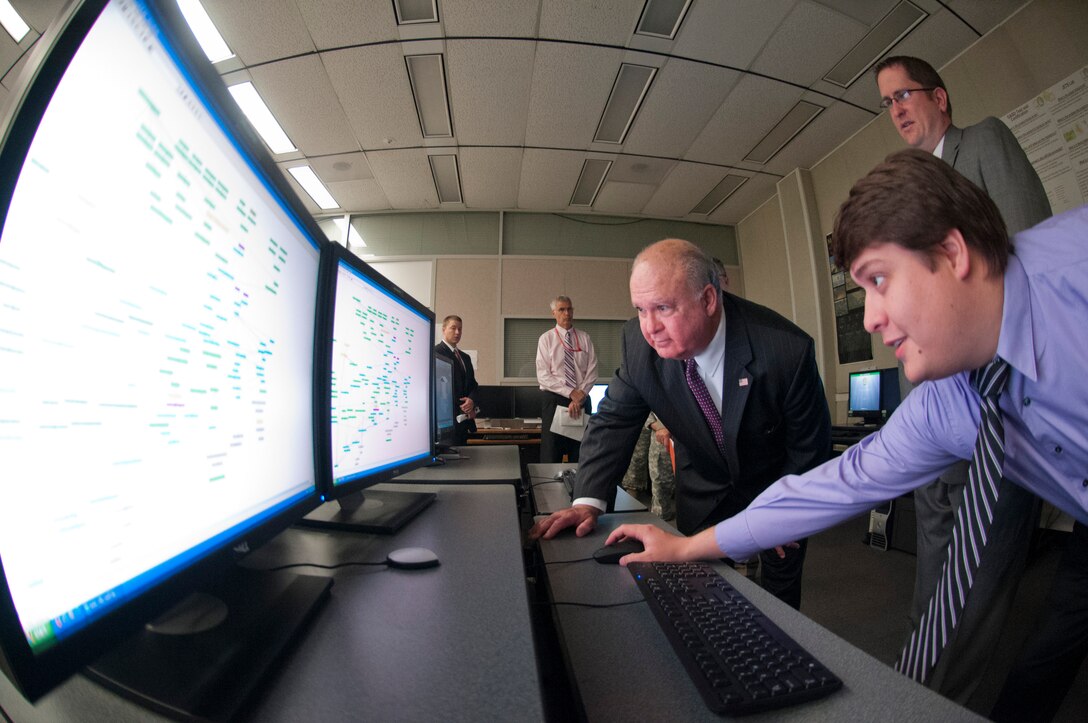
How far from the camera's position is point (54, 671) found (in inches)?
8.6

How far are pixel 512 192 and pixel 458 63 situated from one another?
174cm

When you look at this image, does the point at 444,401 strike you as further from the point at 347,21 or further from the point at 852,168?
the point at 852,168

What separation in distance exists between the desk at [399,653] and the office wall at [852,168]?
3103mm

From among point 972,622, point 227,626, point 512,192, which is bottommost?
point 972,622

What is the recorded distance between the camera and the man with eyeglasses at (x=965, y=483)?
847 millimetres

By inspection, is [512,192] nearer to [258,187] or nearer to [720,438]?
[720,438]

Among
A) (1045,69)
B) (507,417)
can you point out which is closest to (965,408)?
(1045,69)

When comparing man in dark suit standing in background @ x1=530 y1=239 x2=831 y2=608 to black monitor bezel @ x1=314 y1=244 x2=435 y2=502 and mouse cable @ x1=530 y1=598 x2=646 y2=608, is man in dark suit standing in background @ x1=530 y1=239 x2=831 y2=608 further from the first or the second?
black monitor bezel @ x1=314 y1=244 x2=435 y2=502

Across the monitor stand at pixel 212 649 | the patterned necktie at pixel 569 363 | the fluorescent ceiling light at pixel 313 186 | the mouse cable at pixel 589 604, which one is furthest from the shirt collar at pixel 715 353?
the fluorescent ceiling light at pixel 313 186

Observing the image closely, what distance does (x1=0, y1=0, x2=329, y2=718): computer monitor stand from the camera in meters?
0.22

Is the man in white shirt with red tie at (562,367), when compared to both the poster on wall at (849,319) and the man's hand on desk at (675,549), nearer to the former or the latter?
the poster on wall at (849,319)

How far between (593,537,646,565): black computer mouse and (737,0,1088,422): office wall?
2.80m

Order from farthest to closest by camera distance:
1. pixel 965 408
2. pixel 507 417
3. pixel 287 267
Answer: pixel 507 417, pixel 965 408, pixel 287 267

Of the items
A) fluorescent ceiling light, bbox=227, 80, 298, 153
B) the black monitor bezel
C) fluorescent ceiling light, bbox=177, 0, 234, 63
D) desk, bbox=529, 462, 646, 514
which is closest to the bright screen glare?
the black monitor bezel
